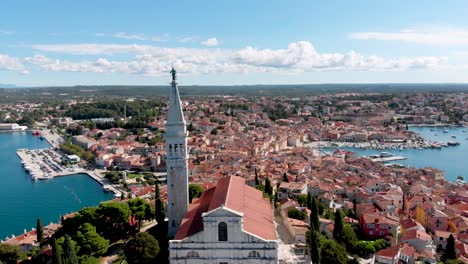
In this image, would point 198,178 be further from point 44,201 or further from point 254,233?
point 254,233

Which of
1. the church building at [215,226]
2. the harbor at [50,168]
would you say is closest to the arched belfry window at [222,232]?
the church building at [215,226]

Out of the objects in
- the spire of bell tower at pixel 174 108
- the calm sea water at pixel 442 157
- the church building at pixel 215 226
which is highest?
the spire of bell tower at pixel 174 108

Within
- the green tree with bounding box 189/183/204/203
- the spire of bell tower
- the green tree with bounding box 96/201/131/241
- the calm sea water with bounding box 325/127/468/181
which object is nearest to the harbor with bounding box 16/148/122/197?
the green tree with bounding box 189/183/204/203

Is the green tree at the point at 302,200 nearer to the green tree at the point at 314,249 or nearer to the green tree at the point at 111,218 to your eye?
the green tree at the point at 314,249

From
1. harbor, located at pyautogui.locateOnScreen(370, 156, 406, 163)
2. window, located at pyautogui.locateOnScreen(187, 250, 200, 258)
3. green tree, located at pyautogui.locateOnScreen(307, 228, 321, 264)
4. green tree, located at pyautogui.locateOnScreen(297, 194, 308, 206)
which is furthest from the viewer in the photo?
harbor, located at pyautogui.locateOnScreen(370, 156, 406, 163)

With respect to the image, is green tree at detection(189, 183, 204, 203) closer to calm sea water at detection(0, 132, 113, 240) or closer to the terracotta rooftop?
the terracotta rooftop

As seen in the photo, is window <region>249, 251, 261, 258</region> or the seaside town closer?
window <region>249, 251, 261, 258</region>
